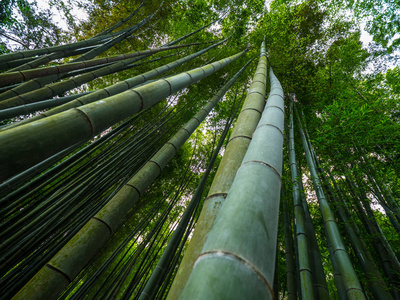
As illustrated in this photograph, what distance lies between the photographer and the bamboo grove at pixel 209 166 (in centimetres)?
70

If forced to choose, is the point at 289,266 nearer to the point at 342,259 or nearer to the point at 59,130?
the point at 342,259

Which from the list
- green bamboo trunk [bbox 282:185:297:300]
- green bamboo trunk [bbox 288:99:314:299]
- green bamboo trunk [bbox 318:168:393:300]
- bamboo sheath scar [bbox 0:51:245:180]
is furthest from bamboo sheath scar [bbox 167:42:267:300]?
Answer: green bamboo trunk [bbox 282:185:297:300]

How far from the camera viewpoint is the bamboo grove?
0.70m

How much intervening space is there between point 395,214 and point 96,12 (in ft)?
20.4

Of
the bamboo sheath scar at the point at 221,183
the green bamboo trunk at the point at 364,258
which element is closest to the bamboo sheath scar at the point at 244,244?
the bamboo sheath scar at the point at 221,183

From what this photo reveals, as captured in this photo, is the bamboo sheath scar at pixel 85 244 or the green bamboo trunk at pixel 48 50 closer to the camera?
the bamboo sheath scar at pixel 85 244

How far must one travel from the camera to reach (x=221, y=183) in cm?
114

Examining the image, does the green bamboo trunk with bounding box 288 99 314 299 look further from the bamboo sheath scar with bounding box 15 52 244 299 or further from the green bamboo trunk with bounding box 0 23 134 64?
the green bamboo trunk with bounding box 0 23 134 64

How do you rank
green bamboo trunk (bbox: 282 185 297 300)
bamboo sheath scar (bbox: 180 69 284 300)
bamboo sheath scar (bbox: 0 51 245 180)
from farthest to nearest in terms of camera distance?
green bamboo trunk (bbox: 282 185 297 300) < bamboo sheath scar (bbox: 0 51 245 180) < bamboo sheath scar (bbox: 180 69 284 300)

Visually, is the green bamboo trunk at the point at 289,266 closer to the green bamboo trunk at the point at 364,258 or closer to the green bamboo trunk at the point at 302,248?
the green bamboo trunk at the point at 302,248

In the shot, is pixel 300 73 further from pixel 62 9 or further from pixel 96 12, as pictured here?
pixel 62 9

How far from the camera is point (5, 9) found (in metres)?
3.80

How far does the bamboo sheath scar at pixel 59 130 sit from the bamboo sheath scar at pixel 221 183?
638 millimetres

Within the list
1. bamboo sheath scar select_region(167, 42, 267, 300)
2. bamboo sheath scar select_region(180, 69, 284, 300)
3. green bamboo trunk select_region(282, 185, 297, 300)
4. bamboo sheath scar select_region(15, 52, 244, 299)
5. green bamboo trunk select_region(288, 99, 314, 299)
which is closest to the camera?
bamboo sheath scar select_region(180, 69, 284, 300)
